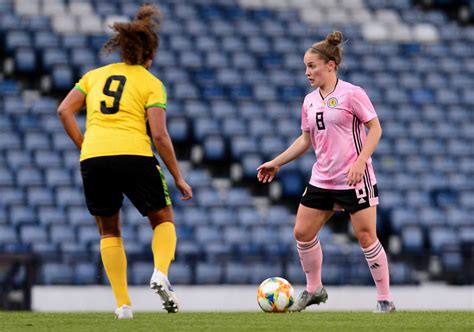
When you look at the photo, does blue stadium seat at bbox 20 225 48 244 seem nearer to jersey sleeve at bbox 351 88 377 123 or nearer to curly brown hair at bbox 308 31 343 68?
curly brown hair at bbox 308 31 343 68

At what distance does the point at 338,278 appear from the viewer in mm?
12953

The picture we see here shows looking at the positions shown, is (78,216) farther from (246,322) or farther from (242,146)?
(246,322)

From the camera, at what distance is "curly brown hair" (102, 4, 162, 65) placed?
22.0 feet

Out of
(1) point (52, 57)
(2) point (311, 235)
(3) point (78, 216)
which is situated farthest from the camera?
(1) point (52, 57)

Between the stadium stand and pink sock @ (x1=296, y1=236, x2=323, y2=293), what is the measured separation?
496 centimetres

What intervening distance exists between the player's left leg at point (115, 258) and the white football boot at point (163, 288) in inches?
11.1

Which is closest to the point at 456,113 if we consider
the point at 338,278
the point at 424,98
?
the point at 424,98

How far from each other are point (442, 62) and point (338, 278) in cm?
817

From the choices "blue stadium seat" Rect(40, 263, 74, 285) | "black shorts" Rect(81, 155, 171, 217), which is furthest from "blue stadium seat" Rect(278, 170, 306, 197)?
"black shorts" Rect(81, 155, 171, 217)

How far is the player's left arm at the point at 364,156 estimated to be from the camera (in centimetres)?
707

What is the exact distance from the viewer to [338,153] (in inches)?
293

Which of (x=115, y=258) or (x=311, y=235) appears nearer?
(x=115, y=258)

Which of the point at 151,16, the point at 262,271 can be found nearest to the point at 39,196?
the point at 262,271

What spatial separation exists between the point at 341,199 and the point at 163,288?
1.50 metres
